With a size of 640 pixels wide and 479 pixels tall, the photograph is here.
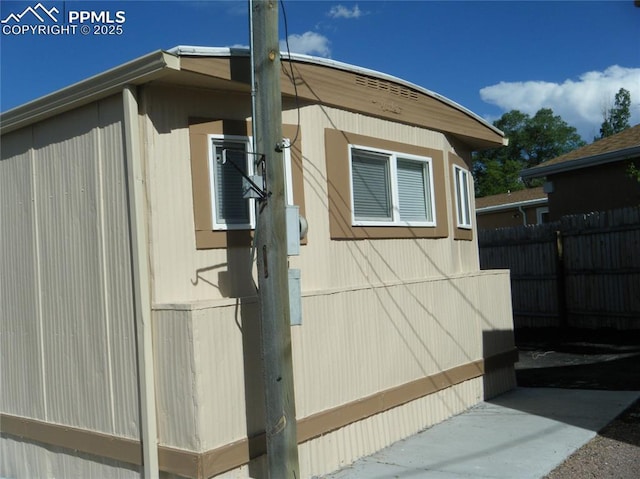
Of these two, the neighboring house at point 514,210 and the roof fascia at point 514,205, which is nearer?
the roof fascia at point 514,205

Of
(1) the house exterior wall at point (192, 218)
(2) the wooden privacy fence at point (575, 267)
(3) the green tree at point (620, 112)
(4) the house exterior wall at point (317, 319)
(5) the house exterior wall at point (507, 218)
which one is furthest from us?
(3) the green tree at point (620, 112)

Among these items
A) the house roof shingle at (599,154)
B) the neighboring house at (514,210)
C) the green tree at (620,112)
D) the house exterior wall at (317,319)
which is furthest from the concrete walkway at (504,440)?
the green tree at (620,112)

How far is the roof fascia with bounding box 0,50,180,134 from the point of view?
16.5 feet

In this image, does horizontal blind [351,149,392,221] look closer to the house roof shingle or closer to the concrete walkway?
the concrete walkway

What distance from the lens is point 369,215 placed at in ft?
24.1

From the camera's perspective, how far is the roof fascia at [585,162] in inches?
623

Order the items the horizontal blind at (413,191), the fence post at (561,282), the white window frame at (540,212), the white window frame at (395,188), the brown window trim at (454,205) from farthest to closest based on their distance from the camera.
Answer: the white window frame at (540,212)
the fence post at (561,282)
the brown window trim at (454,205)
the horizontal blind at (413,191)
the white window frame at (395,188)

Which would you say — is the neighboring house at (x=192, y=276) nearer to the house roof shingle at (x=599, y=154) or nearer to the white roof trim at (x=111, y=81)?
the white roof trim at (x=111, y=81)

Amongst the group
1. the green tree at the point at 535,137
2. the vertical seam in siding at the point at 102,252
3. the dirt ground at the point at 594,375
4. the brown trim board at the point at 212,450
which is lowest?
the dirt ground at the point at 594,375

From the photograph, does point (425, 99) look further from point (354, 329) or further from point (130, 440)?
point (130, 440)

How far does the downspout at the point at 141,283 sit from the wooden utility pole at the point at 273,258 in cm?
91

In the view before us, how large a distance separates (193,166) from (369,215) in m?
2.40

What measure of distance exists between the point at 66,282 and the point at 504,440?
4.61 meters

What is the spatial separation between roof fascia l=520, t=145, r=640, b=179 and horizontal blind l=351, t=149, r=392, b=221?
10.5 m
